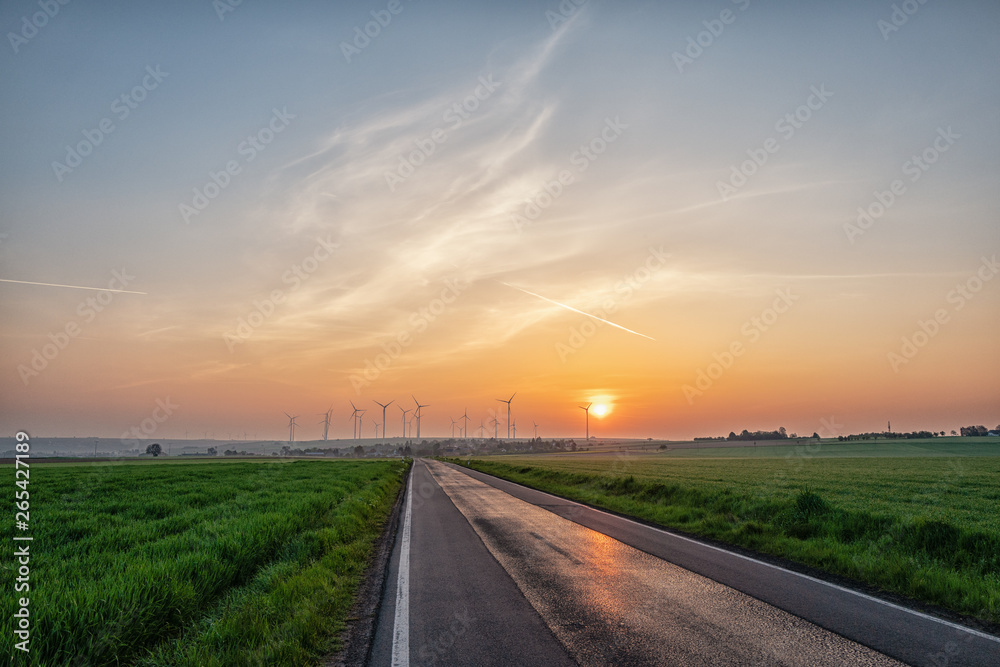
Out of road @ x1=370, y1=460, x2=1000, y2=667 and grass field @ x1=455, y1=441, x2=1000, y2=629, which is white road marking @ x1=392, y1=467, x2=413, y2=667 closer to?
road @ x1=370, y1=460, x2=1000, y2=667

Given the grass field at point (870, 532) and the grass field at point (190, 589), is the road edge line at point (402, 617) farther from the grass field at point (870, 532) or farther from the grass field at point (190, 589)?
the grass field at point (870, 532)

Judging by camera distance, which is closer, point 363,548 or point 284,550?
point 284,550

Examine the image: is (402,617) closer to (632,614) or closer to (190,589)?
(190,589)

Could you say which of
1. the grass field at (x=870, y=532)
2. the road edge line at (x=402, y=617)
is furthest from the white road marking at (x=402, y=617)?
the grass field at (x=870, y=532)

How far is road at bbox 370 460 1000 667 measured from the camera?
624 cm

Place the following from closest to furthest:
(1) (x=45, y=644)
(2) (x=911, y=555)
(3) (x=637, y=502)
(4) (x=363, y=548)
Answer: (1) (x=45, y=644) < (2) (x=911, y=555) < (4) (x=363, y=548) < (3) (x=637, y=502)

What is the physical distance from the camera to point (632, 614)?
7.72 meters

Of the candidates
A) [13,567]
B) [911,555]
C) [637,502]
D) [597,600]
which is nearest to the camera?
[597,600]

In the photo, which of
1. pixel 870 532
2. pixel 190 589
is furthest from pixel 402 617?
pixel 870 532

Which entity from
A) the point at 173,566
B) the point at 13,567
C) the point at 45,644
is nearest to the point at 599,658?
the point at 45,644

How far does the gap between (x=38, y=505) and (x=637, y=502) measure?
937 inches

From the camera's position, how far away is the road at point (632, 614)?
20.5 ft

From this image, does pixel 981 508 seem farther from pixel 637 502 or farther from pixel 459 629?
pixel 459 629

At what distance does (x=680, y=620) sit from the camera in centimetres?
744
